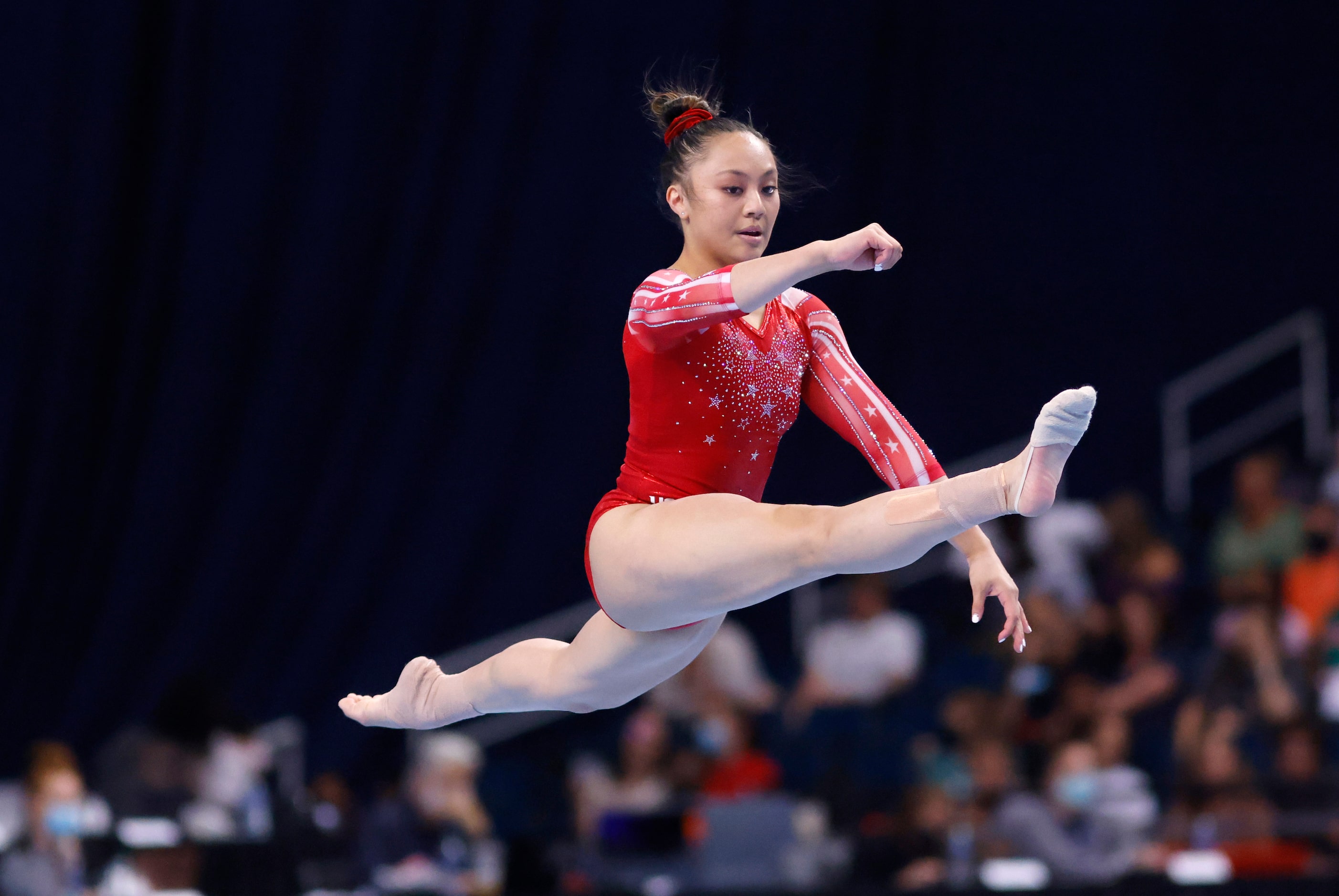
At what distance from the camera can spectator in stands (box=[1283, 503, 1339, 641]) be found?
6.04 meters

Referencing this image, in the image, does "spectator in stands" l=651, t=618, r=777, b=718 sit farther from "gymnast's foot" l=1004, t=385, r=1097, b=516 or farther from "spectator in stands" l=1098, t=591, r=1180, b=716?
"gymnast's foot" l=1004, t=385, r=1097, b=516

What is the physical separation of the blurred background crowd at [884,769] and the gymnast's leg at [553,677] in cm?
226

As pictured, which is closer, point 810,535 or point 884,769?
point 810,535

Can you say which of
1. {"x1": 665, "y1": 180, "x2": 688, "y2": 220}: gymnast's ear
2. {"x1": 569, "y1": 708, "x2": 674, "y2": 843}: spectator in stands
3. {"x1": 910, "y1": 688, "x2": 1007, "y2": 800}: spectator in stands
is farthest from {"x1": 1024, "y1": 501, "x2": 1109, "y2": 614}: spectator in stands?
{"x1": 665, "y1": 180, "x2": 688, "y2": 220}: gymnast's ear

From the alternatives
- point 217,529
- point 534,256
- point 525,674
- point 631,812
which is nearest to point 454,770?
point 631,812

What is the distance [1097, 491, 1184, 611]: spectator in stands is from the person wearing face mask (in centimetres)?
101

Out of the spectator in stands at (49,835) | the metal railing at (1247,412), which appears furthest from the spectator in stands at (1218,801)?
the spectator in stands at (49,835)

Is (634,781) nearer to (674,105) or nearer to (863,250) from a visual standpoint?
(674,105)

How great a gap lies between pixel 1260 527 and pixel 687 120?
431 cm

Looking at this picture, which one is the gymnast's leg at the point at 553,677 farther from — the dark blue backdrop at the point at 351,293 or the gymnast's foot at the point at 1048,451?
the dark blue backdrop at the point at 351,293

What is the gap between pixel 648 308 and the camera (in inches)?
112

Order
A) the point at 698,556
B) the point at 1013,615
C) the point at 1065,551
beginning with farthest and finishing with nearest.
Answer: the point at 1065,551, the point at 1013,615, the point at 698,556

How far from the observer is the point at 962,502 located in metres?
2.50

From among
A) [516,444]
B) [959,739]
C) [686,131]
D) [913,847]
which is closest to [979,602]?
[686,131]
